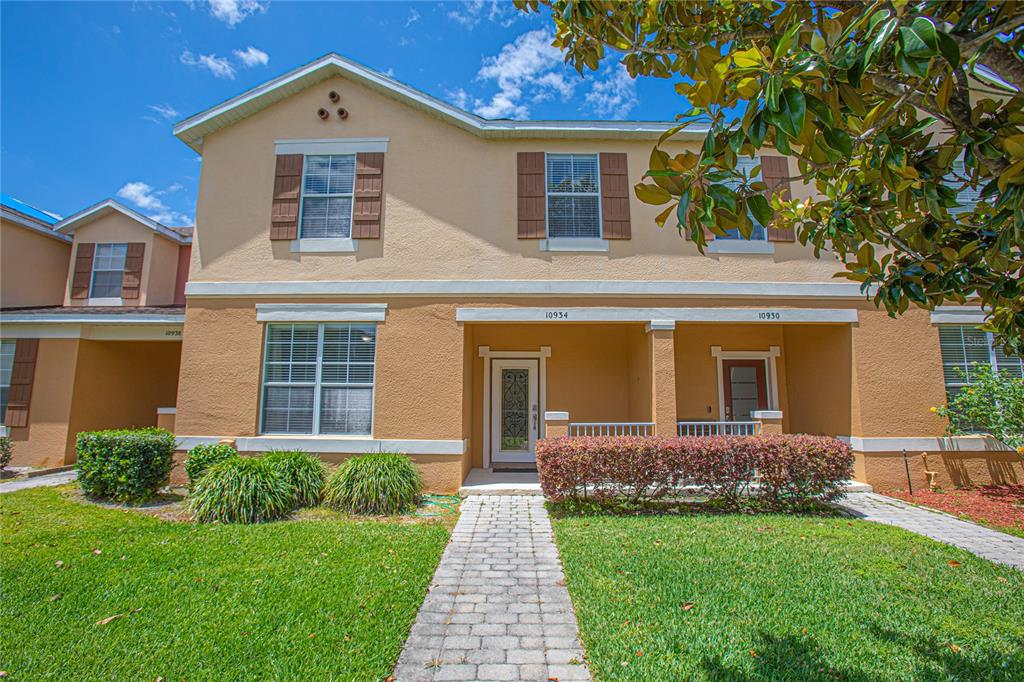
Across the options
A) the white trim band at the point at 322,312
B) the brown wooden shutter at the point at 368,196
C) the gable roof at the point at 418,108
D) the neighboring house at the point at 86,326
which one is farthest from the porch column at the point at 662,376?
the neighboring house at the point at 86,326

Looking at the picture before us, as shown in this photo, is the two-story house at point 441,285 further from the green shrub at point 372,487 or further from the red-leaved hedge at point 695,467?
the red-leaved hedge at point 695,467

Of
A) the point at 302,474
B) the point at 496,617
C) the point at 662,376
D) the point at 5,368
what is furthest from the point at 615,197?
the point at 5,368

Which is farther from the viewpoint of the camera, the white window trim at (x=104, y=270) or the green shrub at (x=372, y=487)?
the white window trim at (x=104, y=270)

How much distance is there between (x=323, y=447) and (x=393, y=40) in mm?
7147

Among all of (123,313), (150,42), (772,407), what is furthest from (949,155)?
(123,313)

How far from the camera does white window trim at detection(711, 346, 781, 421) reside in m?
11.0

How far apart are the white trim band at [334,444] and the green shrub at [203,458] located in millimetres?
515

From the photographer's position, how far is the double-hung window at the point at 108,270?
1254cm

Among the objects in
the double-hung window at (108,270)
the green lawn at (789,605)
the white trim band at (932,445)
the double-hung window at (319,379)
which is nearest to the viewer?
the green lawn at (789,605)

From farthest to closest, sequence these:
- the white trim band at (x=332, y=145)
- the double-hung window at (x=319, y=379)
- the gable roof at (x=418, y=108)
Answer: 1. the white trim band at (x=332, y=145)
2. the gable roof at (x=418, y=108)
3. the double-hung window at (x=319, y=379)

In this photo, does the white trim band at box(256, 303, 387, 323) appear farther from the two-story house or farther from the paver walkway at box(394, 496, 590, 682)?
the paver walkway at box(394, 496, 590, 682)

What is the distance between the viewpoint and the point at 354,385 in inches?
364

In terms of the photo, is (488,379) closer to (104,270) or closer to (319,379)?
(319,379)

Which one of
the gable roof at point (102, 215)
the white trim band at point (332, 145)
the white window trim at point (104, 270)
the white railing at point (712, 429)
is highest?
the white trim band at point (332, 145)
